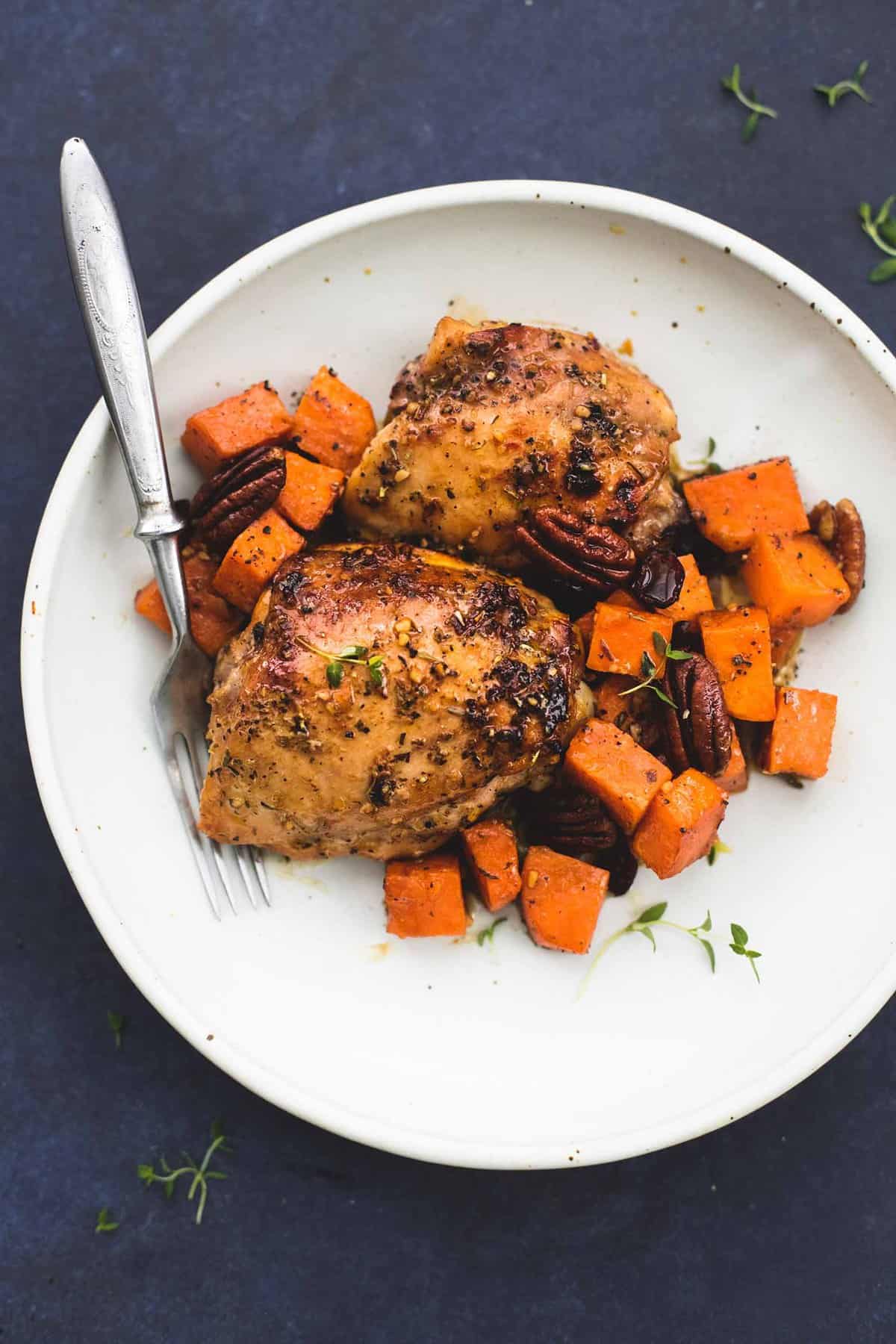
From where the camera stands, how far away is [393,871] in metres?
2.86

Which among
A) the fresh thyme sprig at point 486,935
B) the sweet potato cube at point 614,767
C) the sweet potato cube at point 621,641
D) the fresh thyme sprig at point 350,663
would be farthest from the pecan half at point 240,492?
the fresh thyme sprig at point 486,935

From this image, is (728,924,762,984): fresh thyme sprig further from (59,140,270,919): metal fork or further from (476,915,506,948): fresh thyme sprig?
(59,140,270,919): metal fork

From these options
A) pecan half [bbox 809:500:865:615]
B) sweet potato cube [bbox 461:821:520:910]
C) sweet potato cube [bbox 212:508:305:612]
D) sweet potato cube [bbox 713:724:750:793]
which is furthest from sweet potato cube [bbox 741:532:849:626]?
sweet potato cube [bbox 212:508:305:612]

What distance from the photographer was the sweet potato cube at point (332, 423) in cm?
287

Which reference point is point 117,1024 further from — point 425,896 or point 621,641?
point 621,641

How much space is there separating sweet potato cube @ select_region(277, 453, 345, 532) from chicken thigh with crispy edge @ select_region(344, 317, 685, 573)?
0.26 feet

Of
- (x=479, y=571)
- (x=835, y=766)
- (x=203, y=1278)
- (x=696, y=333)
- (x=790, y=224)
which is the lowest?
(x=203, y=1278)

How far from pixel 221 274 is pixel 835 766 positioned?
2248 millimetres

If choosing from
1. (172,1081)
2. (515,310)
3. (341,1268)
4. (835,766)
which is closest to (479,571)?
(515,310)

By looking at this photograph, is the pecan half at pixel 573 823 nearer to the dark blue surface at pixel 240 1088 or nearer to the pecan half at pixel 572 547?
the pecan half at pixel 572 547

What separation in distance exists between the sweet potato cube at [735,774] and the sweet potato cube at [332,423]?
1360 millimetres

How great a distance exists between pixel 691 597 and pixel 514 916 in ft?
3.55

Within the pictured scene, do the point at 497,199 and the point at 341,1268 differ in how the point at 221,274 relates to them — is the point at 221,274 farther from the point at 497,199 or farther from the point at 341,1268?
the point at 341,1268

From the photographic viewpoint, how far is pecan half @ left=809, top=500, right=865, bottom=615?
2.90 metres
